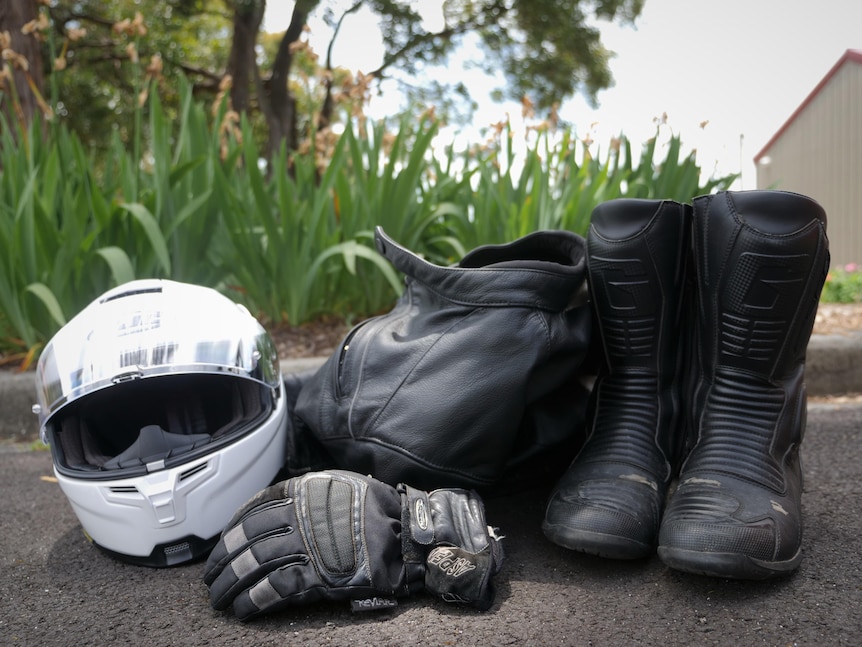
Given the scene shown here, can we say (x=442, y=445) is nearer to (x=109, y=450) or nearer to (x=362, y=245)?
(x=109, y=450)

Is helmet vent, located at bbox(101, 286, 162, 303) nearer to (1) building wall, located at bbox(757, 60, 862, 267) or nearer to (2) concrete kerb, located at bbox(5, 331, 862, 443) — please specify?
(2) concrete kerb, located at bbox(5, 331, 862, 443)

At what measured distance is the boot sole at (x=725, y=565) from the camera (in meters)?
1.07

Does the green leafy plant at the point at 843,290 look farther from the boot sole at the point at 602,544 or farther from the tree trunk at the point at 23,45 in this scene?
the tree trunk at the point at 23,45

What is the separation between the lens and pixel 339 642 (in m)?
1.02

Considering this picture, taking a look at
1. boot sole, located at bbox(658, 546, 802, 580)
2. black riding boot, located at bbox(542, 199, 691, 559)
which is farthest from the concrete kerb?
boot sole, located at bbox(658, 546, 802, 580)

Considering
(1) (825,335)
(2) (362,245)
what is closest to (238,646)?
(2) (362,245)

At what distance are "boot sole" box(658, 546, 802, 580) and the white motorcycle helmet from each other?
824 mm

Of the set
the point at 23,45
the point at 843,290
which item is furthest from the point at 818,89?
the point at 23,45

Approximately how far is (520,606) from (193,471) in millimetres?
657

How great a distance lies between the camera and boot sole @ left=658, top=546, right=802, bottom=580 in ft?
3.52

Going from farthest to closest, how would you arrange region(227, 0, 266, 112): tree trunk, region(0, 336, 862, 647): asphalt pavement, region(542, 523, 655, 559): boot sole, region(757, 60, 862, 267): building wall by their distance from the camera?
region(757, 60, 862, 267): building wall, region(227, 0, 266, 112): tree trunk, region(542, 523, 655, 559): boot sole, region(0, 336, 862, 647): asphalt pavement

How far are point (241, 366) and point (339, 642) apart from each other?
0.61 meters

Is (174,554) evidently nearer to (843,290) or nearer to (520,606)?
(520,606)

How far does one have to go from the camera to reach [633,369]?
4.65 ft
